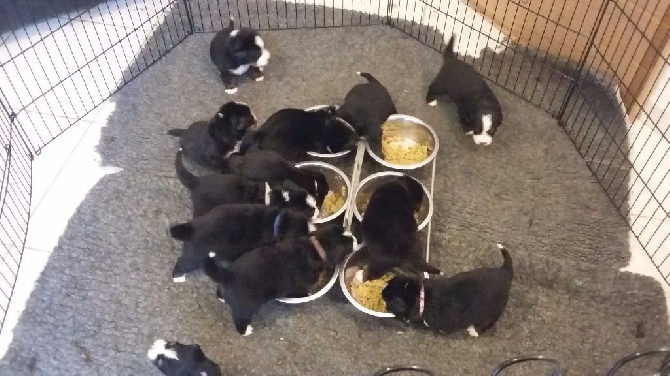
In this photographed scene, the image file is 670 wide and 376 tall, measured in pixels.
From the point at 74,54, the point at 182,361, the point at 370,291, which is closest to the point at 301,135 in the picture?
the point at 370,291

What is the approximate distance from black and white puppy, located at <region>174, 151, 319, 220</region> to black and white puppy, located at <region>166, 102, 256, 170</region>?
0.22 meters

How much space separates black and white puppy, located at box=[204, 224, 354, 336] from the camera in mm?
1877

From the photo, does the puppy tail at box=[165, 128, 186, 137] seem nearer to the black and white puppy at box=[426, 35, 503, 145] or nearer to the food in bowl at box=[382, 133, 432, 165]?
the food in bowl at box=[382, 133, 432, 165]

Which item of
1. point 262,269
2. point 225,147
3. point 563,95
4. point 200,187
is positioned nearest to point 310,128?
point 225,147

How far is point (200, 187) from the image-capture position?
2.12m

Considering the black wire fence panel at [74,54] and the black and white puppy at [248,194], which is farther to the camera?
the black wire fence panel at [74,54]

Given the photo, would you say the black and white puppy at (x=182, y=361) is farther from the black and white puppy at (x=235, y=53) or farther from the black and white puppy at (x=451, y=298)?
the black and white puppy at (x=235, y=53)

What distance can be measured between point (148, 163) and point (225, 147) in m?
0.38

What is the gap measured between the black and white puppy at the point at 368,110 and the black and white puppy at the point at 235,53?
0.50m

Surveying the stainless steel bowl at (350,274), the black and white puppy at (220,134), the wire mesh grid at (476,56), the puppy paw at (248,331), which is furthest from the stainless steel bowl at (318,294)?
the wire mesh grid at (476,56)

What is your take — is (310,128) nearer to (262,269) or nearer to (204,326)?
(262,269)

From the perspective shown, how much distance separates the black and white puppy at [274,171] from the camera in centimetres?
213

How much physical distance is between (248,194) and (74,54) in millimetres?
1453

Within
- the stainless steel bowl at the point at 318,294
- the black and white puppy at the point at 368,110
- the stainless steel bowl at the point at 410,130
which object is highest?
the black and white puppy at the point at 368,110
